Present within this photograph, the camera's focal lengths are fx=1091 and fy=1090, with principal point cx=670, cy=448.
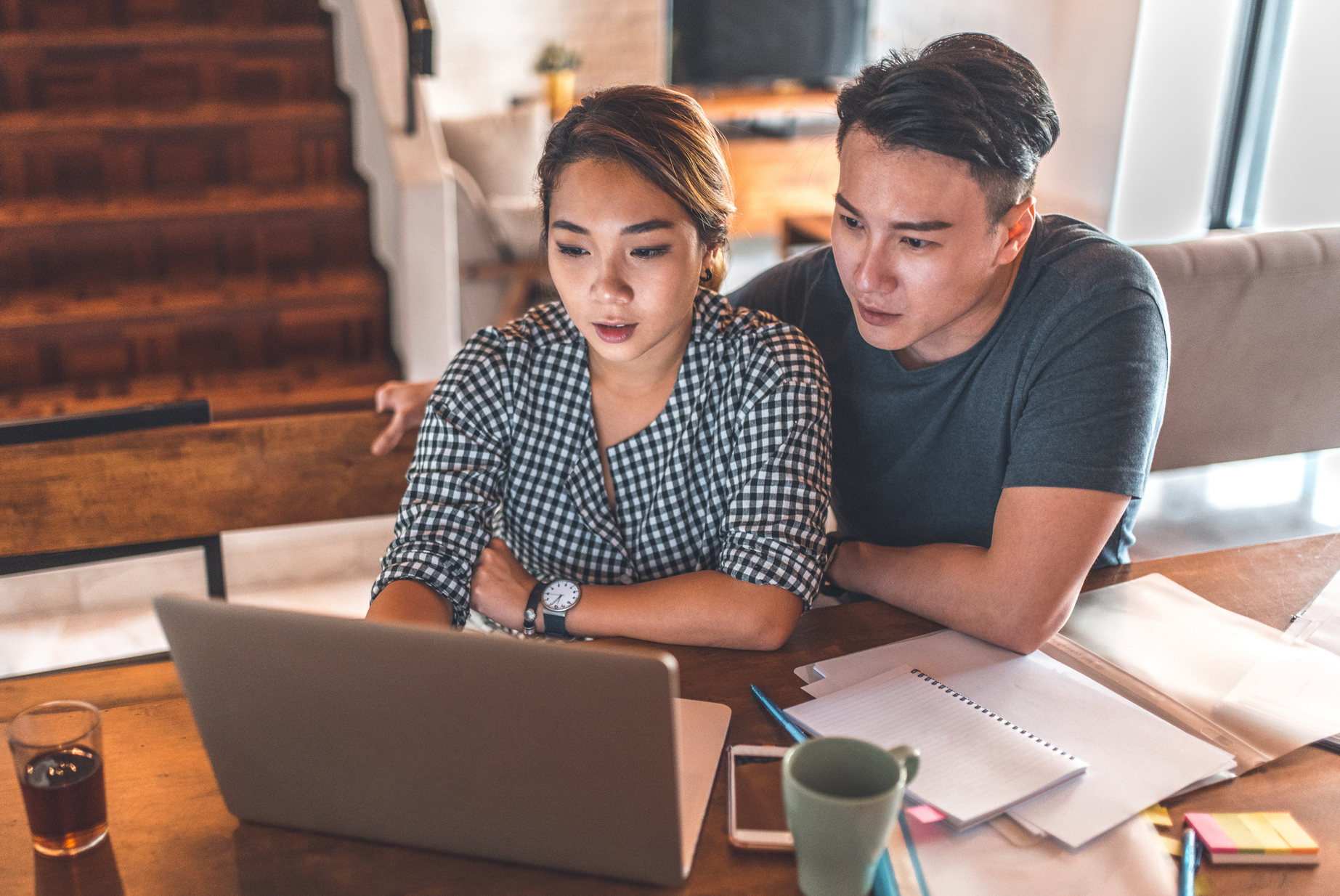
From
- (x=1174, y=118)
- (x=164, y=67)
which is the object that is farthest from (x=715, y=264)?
(x=1174, y=118)

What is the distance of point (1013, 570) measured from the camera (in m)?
1.12

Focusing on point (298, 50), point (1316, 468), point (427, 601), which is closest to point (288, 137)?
point (298, 50)

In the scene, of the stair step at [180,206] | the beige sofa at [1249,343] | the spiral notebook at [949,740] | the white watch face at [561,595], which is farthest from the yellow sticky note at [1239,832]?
the stair step at [180,206]

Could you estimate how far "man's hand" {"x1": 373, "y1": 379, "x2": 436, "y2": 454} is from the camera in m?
1.39

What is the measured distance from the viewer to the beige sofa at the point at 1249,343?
203cm

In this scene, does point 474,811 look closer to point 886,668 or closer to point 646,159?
point 886,668

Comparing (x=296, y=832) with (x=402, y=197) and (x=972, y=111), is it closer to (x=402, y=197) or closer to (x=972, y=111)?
(x=972, y=111)

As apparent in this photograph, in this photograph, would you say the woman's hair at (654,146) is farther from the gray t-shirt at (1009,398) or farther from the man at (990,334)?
the gray t-shirt at (1009,398)

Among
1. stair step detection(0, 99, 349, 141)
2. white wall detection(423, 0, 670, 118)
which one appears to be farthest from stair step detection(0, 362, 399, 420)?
white wall detection(423, 0, 670, 118)

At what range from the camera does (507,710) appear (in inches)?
26.9

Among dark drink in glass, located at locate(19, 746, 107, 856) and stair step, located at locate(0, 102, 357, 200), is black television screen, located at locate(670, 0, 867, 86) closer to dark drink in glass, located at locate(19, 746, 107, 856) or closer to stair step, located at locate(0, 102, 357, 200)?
stair step, located at locate(0, 102, 357, 200)

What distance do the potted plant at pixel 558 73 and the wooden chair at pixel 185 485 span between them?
4194 millimetres

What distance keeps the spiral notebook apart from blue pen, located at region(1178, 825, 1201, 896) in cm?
9

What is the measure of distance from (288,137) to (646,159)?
240 centimetres
